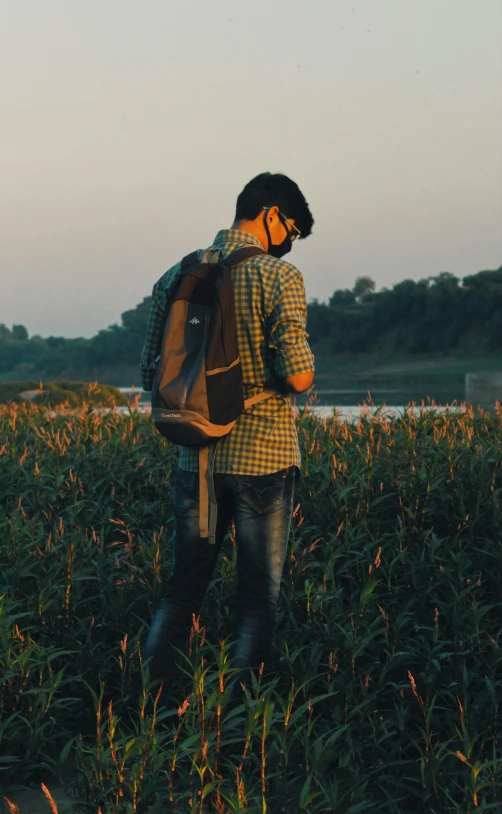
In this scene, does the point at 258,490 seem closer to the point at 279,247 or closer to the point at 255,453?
the point at 255,453

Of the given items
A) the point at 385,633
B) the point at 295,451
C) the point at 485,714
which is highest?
the point at 295,451

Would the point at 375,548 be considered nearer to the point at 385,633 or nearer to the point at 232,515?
the point at 385,633

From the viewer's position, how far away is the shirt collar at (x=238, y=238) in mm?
3537

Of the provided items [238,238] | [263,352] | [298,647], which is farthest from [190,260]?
[298,647]

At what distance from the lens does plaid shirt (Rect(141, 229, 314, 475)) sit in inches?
131

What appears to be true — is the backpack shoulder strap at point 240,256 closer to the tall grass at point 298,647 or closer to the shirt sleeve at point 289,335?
the shirt sleeve at point 289,335

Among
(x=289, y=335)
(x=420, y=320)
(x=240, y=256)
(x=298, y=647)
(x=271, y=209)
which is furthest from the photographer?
(x=420, y=320)

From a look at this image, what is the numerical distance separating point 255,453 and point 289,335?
47 centimetres

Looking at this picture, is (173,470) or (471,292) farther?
(471,292)

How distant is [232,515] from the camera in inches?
141

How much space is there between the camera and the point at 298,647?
4.49 m

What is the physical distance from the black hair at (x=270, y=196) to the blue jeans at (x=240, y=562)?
105cm

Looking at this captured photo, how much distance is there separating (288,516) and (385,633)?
3.91 feet

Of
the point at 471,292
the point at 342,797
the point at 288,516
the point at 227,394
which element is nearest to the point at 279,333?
the point at 227,394
